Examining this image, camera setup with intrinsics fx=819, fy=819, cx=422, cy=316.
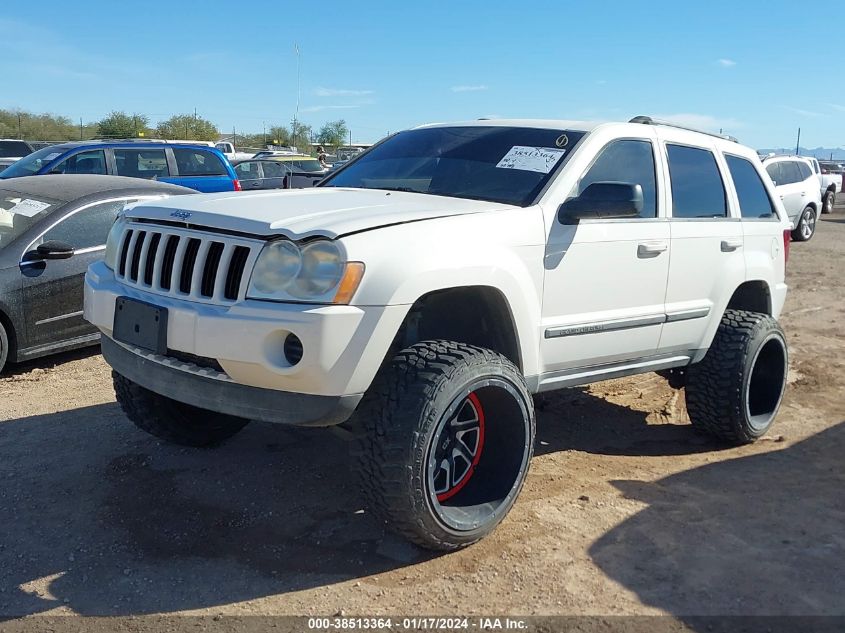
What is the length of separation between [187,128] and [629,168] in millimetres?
45787

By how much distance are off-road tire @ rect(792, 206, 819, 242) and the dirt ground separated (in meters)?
13.2

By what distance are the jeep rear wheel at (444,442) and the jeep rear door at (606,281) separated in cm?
39

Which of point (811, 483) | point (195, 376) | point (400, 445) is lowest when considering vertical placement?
point (811, 483)

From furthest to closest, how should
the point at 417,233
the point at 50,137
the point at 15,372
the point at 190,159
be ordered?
the point at 50,137 < the point at 190,159 < the point at 15,372 < the point at 417,233

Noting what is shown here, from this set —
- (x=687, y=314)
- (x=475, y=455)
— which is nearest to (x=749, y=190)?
(x=687, y=314)

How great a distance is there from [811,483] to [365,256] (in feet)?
9.69

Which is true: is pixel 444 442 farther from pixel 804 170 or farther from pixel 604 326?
pixel 804 170

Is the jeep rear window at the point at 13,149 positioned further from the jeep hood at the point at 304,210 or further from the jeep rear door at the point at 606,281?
the jeep rear door at the point at 606,281

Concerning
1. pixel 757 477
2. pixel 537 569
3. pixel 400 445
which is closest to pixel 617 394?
pixel 757 477

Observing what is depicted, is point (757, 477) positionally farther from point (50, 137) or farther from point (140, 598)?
point (50, 137)

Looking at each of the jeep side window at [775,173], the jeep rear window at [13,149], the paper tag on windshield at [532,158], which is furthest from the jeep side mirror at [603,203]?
the jeep rear window at [13,149]

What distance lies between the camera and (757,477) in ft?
14.9

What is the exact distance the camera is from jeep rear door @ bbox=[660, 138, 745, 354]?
4504 mm

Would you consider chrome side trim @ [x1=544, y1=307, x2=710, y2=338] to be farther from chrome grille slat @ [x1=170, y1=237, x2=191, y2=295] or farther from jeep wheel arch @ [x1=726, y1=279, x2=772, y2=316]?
chrome grille slat @ [x1=170, y1=237, x2=191, y2=295]
